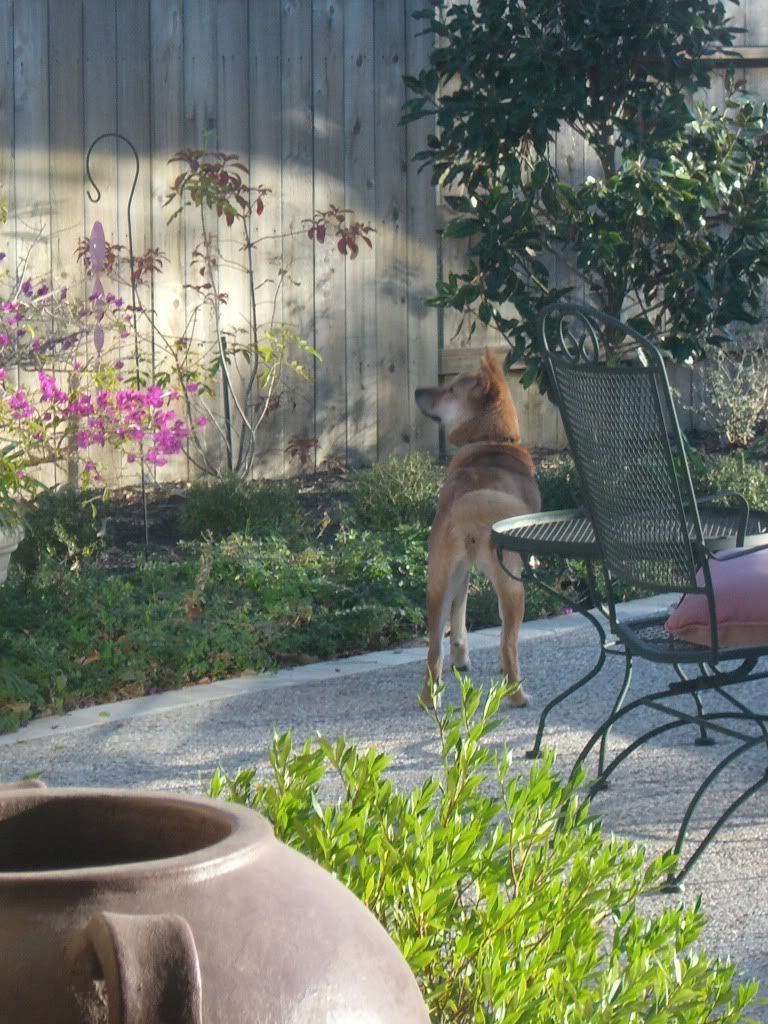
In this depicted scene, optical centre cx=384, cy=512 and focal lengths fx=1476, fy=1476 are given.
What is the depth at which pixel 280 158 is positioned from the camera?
9539mm

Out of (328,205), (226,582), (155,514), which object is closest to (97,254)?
(155,514)

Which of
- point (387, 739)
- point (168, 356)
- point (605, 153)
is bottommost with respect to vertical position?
point (387, 739)

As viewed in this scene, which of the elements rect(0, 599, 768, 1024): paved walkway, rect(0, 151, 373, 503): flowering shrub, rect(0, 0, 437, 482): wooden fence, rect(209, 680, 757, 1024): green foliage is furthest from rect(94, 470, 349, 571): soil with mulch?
rect(209, 680, 757, 1024): green foliage

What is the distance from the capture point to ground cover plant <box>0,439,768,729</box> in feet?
19.4

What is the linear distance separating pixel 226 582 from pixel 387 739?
2.15 m

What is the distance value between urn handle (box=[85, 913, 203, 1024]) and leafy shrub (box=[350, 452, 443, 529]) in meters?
7.14

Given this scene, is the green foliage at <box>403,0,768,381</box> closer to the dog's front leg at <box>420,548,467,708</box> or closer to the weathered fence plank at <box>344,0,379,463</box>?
the weathered fence plank at <box>344,0,379,463</box>

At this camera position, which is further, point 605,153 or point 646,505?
point 605,153

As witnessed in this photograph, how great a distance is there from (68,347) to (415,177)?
12.8 feet

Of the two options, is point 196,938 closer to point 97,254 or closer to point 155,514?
point 97,254

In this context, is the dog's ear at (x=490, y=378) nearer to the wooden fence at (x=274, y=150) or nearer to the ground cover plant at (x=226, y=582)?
the ground cover plant at (x=226, y=582)

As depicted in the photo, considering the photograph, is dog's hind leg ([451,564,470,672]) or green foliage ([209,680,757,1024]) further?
dog's hind leg ([451,564,470,672])

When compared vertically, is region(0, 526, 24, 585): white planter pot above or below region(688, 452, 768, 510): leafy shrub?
below

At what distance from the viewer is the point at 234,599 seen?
22.5 ft
